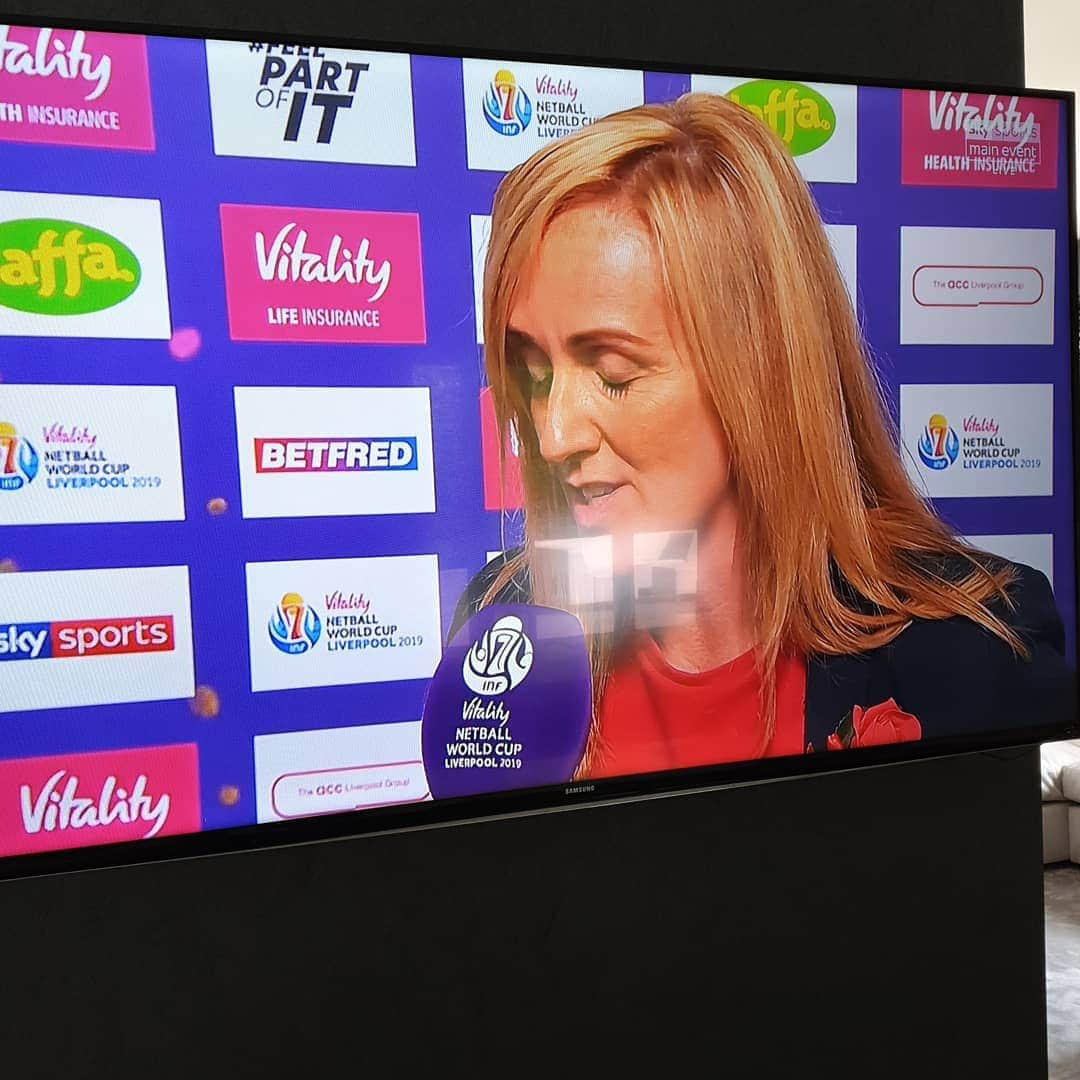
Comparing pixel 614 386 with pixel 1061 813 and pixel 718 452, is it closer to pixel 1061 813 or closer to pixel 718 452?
pixel 718 452

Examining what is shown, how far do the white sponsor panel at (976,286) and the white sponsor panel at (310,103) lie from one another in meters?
0.92

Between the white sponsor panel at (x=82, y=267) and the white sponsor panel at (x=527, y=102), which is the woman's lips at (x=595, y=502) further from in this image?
the white sponsor panel at (x=82, y=267)

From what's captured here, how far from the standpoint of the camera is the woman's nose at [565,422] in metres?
1.67

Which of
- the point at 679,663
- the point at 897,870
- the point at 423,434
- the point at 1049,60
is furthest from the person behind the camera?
the point at 1049,60

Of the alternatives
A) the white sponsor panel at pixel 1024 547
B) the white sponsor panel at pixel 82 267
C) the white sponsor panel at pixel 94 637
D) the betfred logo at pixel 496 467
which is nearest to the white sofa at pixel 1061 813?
the white sponsor panel at pixel 1024 547

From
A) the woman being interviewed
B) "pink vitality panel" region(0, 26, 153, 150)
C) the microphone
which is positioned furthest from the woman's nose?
"pink vitality panel" region(0, 26, 153, 150)

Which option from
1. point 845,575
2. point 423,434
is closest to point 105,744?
point 423,434

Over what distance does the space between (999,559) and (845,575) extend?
326 mm

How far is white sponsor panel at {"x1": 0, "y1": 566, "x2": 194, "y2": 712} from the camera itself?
1475 millimetres

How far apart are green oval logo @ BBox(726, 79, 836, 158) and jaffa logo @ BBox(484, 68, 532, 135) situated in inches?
14.3

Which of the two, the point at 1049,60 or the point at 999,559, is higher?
the point at 1049,60

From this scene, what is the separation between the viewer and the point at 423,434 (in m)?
1.62

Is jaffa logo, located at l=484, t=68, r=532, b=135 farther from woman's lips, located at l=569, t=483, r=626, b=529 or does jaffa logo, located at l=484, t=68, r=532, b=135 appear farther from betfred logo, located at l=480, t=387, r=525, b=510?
woman's lips, located at l=569, t=483, r=626, b=529

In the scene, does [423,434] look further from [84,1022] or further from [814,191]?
[84,1022]
